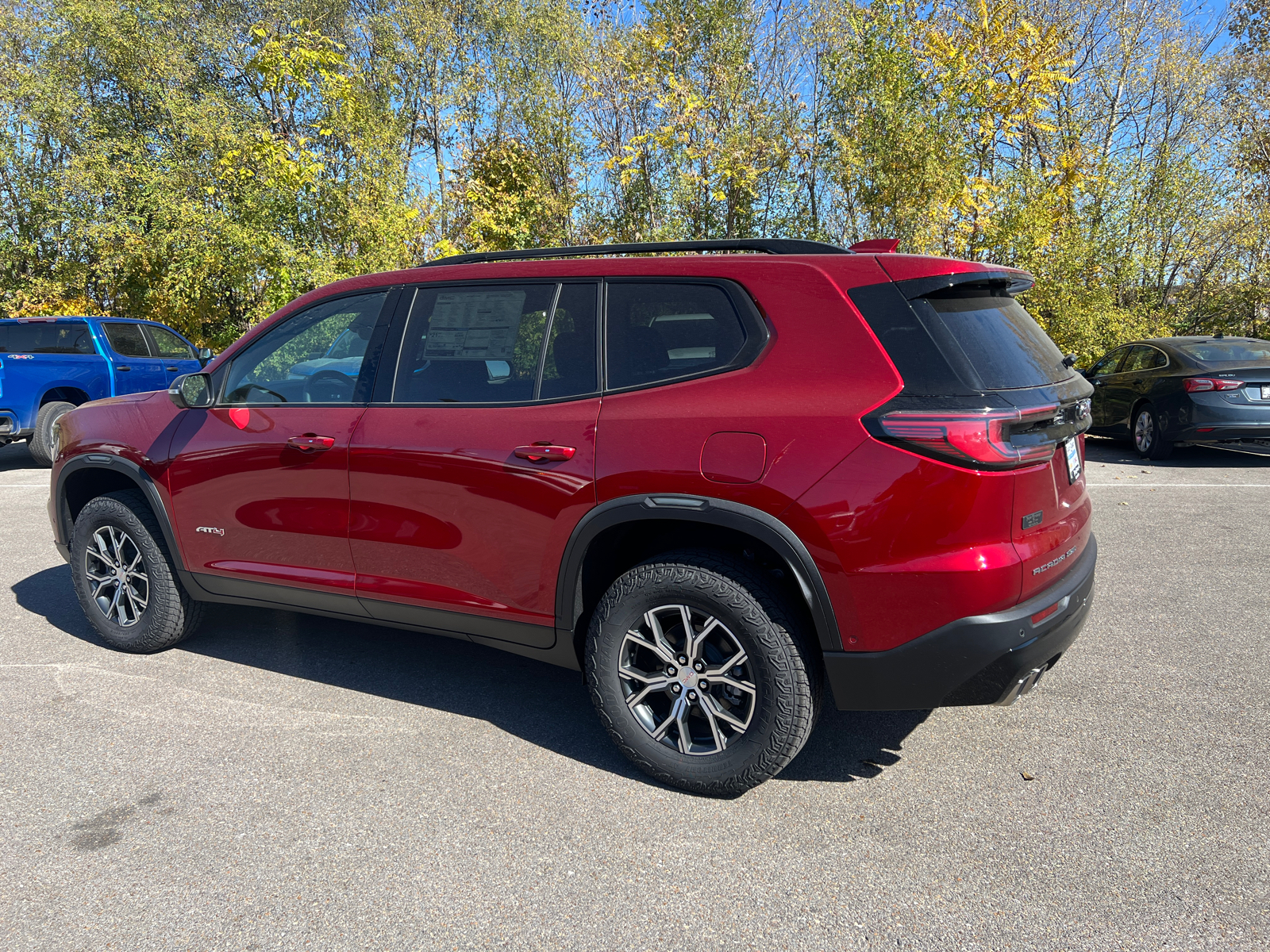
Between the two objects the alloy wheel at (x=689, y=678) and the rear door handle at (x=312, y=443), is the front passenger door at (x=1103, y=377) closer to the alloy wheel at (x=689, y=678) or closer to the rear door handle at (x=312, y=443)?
the alloy wheel at (x=689, y=678)

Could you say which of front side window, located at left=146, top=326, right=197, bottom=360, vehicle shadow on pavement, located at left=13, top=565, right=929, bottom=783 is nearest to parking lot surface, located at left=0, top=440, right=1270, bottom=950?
vehicle shadow on pavement, located at left=13, top=565, right=929, bottom=783

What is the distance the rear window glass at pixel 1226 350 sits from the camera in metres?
10.2

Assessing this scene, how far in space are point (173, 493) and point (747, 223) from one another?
49.3ft

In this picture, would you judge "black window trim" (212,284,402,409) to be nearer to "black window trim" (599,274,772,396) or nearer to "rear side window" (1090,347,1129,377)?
"black window trim" (599,274,772,396)

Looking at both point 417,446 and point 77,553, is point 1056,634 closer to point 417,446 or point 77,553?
point 417,446

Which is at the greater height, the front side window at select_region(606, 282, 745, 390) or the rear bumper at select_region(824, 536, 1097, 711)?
the front side window at select_region(606, 282, 745, 390)

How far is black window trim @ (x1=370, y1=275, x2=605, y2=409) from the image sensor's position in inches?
127

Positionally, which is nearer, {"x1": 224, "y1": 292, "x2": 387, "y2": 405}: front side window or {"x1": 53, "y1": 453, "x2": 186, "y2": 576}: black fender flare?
{"x1": 224, "y1": 292, "x2": 387, "y2": 405}: front side window

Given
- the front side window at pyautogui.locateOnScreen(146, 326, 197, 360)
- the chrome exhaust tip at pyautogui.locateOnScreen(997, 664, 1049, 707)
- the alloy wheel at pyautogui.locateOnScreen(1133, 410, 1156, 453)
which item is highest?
the front side window at pyautogui.locateOnScreen(146, 326, 197, 360)

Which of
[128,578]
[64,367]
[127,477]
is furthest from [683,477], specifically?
[64,367]

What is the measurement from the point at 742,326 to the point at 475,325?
1142 millimetres

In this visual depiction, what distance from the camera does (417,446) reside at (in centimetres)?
343

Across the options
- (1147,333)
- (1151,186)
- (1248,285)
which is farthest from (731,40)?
(1248,285)

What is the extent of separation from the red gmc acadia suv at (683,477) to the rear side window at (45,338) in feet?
31.3
